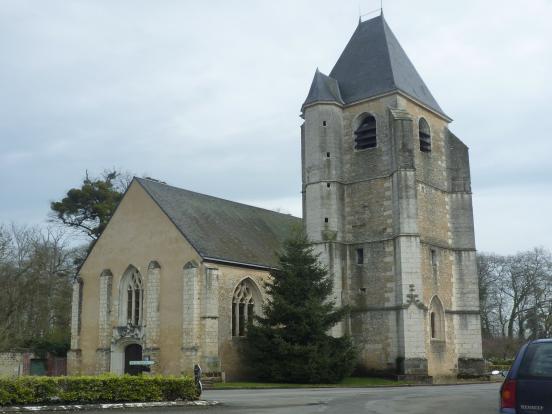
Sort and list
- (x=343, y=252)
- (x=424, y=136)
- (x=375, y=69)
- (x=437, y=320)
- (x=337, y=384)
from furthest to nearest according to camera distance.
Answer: (x=375, y=69)
(x=424, y=136)
(x=343, y=252)
(x=437, y=320)
(x=337, y=384)

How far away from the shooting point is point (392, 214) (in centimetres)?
3303

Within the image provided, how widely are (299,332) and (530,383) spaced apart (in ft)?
68.7

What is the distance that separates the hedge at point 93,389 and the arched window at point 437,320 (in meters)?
18.3

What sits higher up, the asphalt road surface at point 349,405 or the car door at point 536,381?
the car door at point 536,381

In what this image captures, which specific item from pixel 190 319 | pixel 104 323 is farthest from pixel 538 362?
pixel 104 323

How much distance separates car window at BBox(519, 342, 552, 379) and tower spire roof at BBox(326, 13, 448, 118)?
2801cm

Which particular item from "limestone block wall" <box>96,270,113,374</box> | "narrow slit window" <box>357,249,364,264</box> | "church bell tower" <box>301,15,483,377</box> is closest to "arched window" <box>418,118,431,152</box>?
"church bell tower" <box>301,15,483,377</box>

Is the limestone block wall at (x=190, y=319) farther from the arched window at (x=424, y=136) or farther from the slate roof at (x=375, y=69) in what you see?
the arched window at (x=424, y=136)

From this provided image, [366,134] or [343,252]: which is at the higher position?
[366,134]

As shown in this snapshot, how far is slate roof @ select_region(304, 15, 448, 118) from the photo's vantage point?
35.2m

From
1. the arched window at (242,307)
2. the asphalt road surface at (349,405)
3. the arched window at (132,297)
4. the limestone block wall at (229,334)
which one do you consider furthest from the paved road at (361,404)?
the arched window at (132,297)

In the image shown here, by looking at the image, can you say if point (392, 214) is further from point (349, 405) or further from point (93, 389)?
point (93, 389)

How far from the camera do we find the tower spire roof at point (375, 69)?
116 feet

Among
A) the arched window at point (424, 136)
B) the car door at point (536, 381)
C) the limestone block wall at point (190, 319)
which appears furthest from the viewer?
the arched window at point (424, 136)
